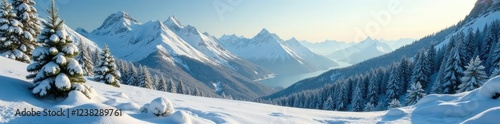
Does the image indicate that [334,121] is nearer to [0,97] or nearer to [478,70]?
[0,97]

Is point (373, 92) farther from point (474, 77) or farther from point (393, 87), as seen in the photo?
point (474, 77)

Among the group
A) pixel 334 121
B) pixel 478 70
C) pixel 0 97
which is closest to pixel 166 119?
pixel 0 97

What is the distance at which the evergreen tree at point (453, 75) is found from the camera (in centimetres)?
5153

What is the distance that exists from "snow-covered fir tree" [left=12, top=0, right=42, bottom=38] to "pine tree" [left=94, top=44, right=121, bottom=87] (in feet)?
27.6

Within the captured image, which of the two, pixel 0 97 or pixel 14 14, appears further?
pixel 14 14

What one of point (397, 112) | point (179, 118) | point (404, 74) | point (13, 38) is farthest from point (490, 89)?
point (404, 74)

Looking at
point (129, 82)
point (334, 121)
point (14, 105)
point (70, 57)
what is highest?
point (129, 82)

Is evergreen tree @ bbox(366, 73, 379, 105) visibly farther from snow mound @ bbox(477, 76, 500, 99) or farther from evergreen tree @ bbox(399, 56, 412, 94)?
snow mound @ bbox(477, 76, 500, 99)

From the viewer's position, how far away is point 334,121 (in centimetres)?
1744

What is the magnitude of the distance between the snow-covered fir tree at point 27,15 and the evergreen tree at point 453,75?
5716cm

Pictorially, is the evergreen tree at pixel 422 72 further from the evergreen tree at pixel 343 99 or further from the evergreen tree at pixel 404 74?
the evergreen tree at pixel 343 99

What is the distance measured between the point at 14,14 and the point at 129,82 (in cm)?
4099

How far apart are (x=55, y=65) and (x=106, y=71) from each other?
27.3m

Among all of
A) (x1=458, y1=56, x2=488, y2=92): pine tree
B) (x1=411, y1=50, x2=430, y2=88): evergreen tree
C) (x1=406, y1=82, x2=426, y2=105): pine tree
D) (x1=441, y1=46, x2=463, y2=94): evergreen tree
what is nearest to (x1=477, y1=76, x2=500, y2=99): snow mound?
(x1=458, y1=56, x2=488, y2=92): pine tree
